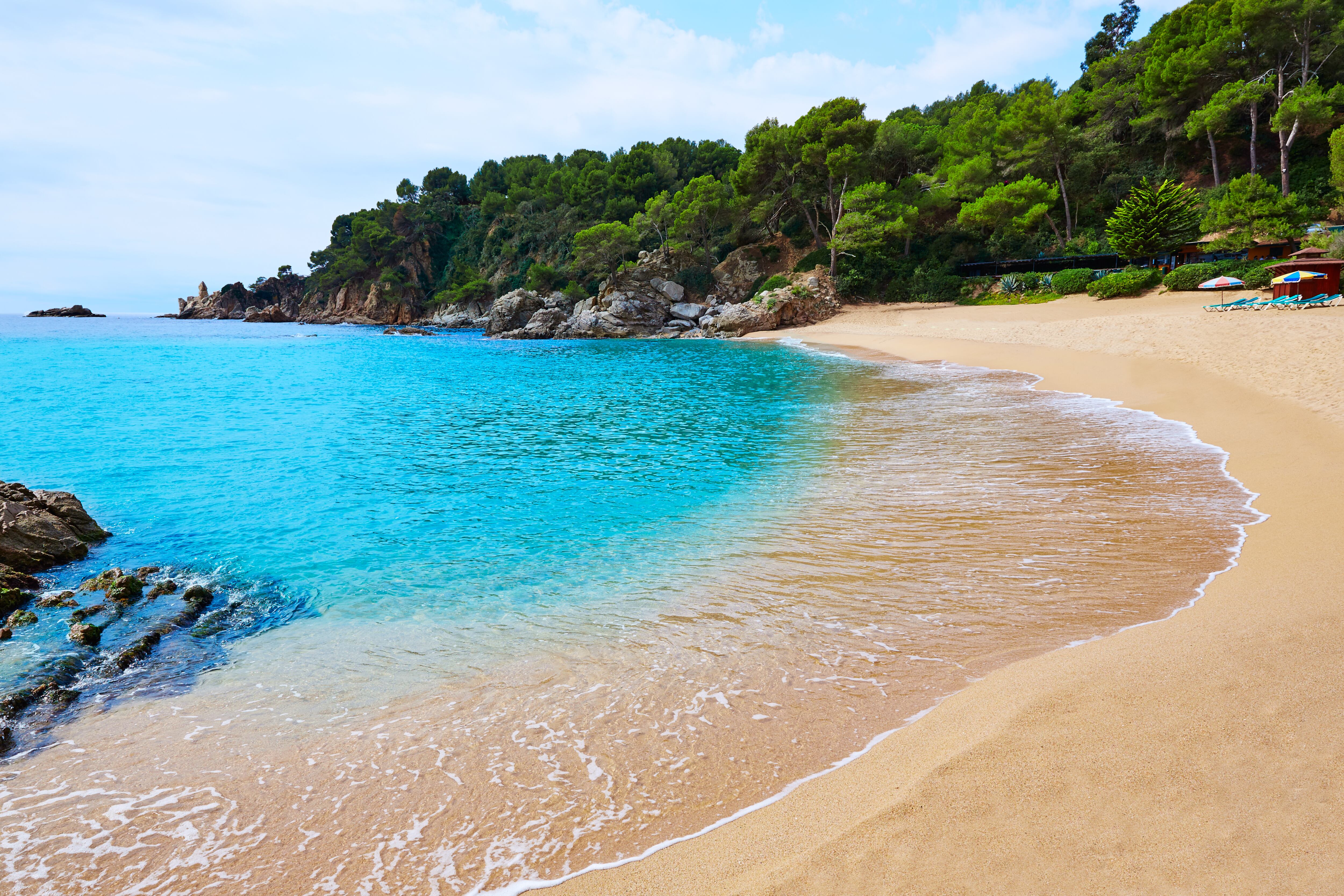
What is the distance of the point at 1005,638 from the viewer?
571cm

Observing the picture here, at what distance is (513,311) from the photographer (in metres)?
67.5

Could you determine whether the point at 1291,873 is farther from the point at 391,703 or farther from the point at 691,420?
the point at 691,420

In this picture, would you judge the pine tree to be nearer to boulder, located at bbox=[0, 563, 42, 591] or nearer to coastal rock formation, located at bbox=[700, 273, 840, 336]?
coastal rock formation, located at bbox=[700, 273, 840, 336]

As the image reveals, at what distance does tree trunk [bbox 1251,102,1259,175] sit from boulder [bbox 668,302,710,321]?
136 feet

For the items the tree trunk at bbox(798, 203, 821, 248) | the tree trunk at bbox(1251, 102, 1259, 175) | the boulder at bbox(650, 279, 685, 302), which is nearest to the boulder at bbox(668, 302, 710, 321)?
the boulder at bbox(650, 279, 685, 302)

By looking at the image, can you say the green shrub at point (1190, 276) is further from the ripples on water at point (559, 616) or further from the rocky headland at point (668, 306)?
the ripples on water at point (559, 616)

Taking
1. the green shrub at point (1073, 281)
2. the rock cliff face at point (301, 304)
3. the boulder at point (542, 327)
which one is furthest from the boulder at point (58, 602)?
the rock cliff face at point (301, 304)

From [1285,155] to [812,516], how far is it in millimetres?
55619

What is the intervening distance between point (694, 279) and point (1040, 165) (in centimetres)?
3183

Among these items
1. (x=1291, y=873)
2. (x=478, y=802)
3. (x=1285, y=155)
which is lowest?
(x=478, y=802)

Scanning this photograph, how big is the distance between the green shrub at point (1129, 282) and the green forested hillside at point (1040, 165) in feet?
18.3

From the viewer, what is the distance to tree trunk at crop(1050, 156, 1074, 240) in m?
49.6

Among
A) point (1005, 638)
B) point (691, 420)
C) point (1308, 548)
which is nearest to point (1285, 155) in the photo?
point (691, 420)

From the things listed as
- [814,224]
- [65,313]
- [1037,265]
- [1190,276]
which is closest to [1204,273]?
[1190,276]
